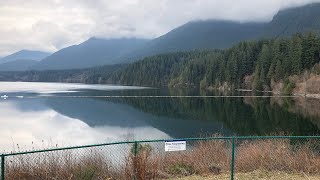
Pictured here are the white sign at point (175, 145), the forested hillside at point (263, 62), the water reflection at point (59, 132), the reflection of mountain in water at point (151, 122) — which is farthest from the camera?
the forested hillside at point (263, 62)

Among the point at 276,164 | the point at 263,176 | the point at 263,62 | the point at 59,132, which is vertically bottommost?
the point at 59,132

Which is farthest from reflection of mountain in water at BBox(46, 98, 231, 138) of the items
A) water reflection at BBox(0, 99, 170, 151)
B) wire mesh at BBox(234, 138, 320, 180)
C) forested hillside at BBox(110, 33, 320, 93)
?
forested hillside at BBox(110, 33, 320, 93)

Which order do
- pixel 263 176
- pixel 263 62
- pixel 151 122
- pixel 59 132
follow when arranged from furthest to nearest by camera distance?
pixel 263 62, pixel 151 122, pixel 59 132, pixel 263 176

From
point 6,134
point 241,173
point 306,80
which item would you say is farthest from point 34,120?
point 306,80

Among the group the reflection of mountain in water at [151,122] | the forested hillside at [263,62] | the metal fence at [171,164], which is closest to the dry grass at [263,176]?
the metal fence at [171,164]

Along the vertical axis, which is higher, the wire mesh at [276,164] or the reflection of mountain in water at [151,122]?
the wire mesh at [276,164]

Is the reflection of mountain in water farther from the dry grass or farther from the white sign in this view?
the white sign

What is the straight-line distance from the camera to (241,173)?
1767 cm

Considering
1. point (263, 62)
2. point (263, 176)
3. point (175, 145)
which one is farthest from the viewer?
point (263, 62)

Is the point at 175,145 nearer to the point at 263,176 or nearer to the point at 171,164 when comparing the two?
the point at 171,164

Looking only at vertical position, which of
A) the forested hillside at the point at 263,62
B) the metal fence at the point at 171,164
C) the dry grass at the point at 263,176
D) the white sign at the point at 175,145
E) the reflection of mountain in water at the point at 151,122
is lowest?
the reflection of mountain in water at the point at 151,122

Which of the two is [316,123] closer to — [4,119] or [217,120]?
[217,120]

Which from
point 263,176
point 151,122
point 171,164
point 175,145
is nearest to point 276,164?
point 263,176

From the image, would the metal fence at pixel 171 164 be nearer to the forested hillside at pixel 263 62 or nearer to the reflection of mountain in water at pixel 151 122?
the reflection of mountain in water at pixel 151 122
